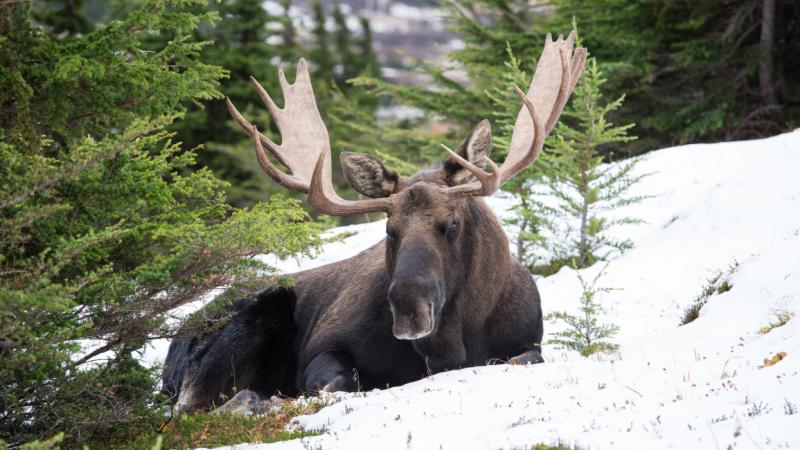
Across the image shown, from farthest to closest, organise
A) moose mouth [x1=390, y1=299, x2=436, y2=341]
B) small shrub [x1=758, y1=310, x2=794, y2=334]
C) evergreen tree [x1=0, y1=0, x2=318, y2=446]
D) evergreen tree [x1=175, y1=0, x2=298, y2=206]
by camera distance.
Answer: evergreen tree [x1=175, y1=0, x2=298, y2=206] → moose mouth [x1=390, y1=299, x2=436, y2=341] → small shrub [x1=758, y1=310, x2=794, y2=334] → evergreen tree [x1=0, y1=0, x2=318, y2=446]

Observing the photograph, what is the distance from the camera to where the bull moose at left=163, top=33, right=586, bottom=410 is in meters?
7.09

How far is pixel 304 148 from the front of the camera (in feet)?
26.9

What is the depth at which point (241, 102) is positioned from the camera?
2442 centimetres

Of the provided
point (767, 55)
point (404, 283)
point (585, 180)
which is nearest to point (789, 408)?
point (404, 283)

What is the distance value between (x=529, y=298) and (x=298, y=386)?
229 cm

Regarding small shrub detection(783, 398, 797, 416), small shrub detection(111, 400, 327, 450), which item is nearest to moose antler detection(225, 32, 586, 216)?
small shrub detection(111, 400, 327, 450)

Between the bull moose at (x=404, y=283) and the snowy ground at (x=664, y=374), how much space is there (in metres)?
0.53

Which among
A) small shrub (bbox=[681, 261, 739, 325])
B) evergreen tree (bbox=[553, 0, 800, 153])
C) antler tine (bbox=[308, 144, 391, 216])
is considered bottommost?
evergreen tree (bbox=[553, 0, 800, 153])

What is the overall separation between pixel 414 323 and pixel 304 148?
2.30m

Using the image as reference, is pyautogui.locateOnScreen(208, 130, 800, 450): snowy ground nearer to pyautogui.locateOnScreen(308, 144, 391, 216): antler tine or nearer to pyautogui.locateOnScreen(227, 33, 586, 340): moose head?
pyautogui.locateOnScreen(227, 33, 586, 340): moose head

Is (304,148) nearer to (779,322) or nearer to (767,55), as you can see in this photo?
(779,322)

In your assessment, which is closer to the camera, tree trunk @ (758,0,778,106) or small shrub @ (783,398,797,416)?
small shrub @ (783,398,797,416)

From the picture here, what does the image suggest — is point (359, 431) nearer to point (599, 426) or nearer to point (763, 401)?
point (599, 426)

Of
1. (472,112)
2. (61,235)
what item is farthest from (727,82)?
(61,235)
